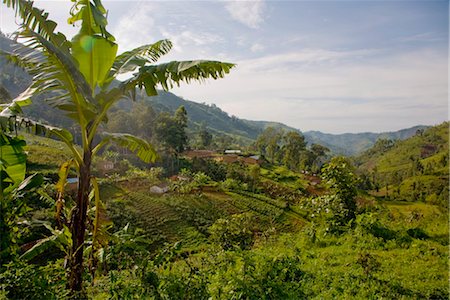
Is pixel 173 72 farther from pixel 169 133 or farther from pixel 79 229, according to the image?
pixel 169 133

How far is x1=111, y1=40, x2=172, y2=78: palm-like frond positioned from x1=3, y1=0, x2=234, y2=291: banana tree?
6.9 inches

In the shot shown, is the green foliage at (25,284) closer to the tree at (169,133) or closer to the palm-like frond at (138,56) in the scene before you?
the palm-like frond at (138,56)

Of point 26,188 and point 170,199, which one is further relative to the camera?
point 170,199

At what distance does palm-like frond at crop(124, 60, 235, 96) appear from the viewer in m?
3.61

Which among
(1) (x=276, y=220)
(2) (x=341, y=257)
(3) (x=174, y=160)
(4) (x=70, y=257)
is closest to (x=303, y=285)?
(2) (x=341, y=257)

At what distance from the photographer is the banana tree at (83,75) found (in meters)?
3.29

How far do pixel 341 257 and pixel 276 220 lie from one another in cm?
1644

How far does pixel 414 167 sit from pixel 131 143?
6484cm

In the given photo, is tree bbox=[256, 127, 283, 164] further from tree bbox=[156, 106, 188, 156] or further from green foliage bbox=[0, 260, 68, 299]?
green foliage bbox=[0, 260, 68, 299]

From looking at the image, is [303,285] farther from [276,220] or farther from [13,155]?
[276,220]

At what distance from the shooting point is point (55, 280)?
298cm

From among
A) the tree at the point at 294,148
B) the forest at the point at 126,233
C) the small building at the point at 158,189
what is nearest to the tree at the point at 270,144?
the tree at the point at 294,148

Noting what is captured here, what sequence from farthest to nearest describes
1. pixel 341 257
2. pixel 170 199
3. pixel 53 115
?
pixel 53 115, pixel 170 199, pixel 341 257

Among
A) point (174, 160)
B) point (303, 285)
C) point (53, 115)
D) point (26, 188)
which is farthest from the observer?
point (53, 115)
